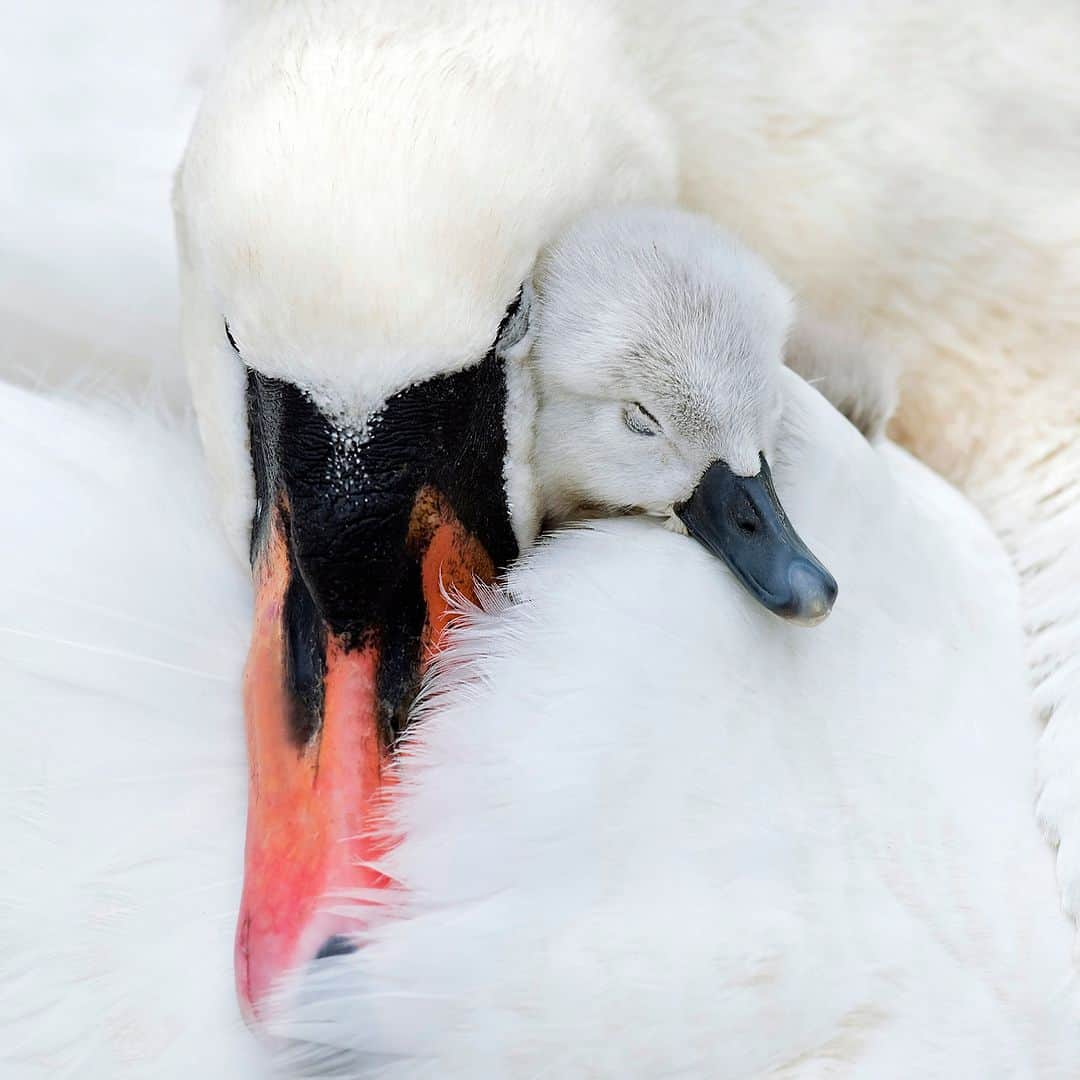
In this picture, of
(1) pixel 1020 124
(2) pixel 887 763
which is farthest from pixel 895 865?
(1) pixel 1020 124

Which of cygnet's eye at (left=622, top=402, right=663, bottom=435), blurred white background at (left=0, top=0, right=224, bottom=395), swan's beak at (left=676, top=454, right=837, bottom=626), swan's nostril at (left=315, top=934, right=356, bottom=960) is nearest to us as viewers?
swan's nostril at (left=315, top=934, right=356, bottom=960)

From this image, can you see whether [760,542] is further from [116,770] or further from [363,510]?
[116,770]

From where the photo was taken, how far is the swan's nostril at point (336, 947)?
5.70 ft

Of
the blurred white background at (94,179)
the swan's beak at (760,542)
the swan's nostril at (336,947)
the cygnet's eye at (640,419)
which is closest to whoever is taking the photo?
the swan's nostril at (336,947)

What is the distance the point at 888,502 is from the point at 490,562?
0.53 meters

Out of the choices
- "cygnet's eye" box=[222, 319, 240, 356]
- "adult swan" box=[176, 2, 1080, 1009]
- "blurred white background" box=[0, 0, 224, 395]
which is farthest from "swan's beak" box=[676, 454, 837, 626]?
"blurred white background" box=[0, 0, 224, 395]

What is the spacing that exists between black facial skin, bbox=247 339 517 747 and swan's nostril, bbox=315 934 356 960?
196mm

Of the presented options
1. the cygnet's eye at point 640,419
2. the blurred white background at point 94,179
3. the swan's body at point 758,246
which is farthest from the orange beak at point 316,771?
the blurred white background at point 94,179

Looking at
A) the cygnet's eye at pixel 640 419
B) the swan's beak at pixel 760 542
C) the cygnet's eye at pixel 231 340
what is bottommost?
the swan's beak at pixel 760 542

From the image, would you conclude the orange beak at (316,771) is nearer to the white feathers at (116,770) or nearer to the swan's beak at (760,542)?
the white feathers at (116,770)

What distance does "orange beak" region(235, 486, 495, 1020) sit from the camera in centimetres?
174

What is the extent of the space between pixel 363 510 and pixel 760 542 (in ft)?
1.33

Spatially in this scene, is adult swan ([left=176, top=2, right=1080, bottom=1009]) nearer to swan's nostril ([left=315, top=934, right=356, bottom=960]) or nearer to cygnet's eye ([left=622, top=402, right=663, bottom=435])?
swan's nostril ([left=315, top=934, right=356, bottom=960])

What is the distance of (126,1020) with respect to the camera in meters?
1.82
